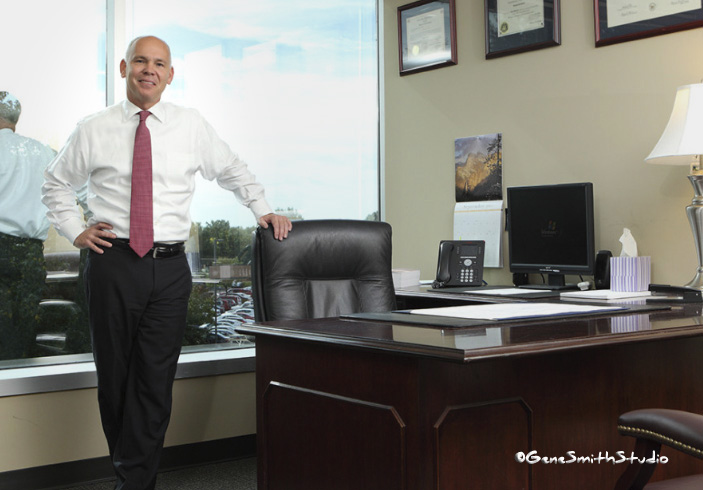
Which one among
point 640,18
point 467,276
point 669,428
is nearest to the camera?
point 669,428

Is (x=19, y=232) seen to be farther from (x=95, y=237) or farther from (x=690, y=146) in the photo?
(x=690, y=146)

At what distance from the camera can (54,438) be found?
313 cm

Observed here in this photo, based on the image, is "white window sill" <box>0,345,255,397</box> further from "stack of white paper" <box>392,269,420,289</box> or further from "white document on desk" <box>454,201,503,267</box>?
"white document on desk" <box>454,201,503,267</box>

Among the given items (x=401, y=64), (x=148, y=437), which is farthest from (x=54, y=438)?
(x=401, y=64)

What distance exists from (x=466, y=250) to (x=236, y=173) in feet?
3.77

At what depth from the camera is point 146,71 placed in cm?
271

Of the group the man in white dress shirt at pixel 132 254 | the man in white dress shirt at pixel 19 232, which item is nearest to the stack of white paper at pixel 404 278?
the man in white dress shirt at pixel 132 254

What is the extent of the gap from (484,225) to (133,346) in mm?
1820

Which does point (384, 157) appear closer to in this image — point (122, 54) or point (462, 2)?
point (462, 2)

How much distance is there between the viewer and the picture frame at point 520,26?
345 cm

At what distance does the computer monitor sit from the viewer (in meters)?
3.17

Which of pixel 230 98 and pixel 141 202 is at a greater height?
pixel 230 98

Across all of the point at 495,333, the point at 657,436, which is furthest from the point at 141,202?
the point at 657,436

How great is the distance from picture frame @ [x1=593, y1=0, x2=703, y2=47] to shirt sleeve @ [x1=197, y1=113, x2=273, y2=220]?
162 cm
